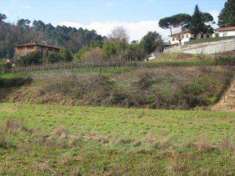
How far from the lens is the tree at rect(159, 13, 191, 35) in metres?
68.2

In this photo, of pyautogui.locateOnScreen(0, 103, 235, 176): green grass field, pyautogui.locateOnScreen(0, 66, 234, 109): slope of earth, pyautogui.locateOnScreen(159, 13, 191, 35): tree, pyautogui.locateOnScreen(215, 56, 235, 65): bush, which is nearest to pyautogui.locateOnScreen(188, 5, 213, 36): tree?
pyautogui.locateOnScreen(159, 13, 191, 35): tree

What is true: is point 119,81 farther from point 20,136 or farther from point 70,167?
point 70,167

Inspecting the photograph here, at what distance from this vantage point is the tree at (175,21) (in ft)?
224

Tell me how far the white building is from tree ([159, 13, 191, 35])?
186 centimetres

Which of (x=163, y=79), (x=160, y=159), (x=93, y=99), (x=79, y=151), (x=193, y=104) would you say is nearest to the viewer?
(x=160, y=159)

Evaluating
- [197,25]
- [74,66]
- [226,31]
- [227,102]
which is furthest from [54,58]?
[227,102]

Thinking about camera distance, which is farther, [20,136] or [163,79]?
[163,79]

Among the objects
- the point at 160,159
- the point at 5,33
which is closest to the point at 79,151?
the point at 160,159

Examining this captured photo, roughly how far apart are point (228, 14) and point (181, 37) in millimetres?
10427

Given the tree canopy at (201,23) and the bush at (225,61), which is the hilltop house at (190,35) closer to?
the tree canopy at (201,23)

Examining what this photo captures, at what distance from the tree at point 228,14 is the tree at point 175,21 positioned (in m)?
7.44

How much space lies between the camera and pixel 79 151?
834 centimetres

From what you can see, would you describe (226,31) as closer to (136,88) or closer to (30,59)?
(30,59)

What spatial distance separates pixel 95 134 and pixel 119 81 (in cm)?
1411
